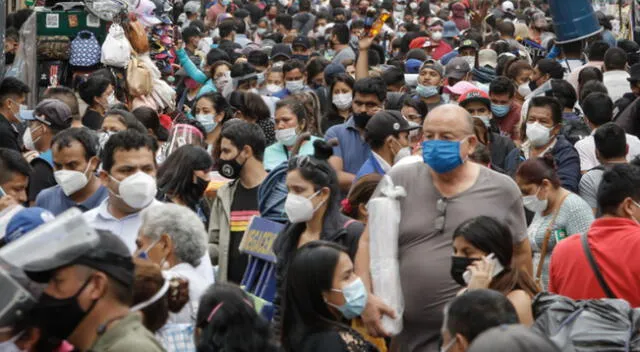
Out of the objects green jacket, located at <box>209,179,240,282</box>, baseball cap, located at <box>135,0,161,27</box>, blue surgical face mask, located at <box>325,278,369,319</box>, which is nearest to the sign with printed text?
green jacket, located at <box>209,179,240,282</box>

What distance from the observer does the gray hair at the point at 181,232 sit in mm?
6395

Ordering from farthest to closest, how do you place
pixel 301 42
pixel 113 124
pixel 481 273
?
pixel 301 42 → pixel 113 124 → pixel 481 273

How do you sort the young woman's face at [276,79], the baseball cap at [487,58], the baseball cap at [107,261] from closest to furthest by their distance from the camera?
1. the baseball cap at [107,261]
2. the young woman's face at [276,79]
3. the baseball cap at [487,58]

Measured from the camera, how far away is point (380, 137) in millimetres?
9133

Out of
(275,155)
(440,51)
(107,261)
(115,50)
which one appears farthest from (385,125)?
(440,51)

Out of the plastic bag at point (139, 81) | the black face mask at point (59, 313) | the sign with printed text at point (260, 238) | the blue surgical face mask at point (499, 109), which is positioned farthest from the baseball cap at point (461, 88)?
the black face mask at point (59, 313)

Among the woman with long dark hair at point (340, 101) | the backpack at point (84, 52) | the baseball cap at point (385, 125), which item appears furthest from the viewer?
the backpack at point (84, 52)

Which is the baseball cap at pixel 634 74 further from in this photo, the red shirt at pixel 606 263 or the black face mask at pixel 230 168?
the red shirt at pixel 606 263

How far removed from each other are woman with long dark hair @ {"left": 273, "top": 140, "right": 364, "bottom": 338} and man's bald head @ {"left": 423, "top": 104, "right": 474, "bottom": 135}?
624 mm

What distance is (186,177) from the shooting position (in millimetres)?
8094

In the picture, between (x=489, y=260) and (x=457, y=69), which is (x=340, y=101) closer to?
(x=457, y=69)

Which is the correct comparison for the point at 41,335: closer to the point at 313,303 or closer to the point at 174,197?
the point at 313,303

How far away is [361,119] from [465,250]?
4.37 m

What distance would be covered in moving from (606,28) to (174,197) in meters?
12.8
